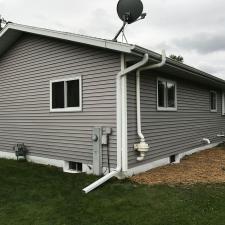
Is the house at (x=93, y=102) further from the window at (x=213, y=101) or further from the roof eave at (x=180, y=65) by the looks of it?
the window at (x=213, y=101)

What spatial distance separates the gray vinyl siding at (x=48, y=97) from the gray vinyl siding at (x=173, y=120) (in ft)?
1.78

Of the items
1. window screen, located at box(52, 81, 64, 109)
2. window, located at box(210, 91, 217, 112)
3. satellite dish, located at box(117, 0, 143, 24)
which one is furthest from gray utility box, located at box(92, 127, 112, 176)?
window, located at box(210, 91, 217, 112)

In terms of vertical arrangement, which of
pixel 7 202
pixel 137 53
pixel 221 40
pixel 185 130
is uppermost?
pixel 221 40

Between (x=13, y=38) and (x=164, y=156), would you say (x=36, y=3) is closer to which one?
(x=13, y=38)

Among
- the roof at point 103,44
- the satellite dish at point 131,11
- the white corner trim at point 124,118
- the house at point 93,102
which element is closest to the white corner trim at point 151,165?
the house at point 93,102

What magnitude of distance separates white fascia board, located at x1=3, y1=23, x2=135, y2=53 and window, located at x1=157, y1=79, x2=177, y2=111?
8.46ft

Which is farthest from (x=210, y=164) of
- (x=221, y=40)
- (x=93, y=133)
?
(x=221, y=40)

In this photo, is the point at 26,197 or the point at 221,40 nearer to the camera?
the point at 26,197

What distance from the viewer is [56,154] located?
9.80 metres

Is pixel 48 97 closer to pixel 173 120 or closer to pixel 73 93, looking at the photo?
pixel 73 93

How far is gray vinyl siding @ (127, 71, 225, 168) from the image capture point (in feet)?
28.0

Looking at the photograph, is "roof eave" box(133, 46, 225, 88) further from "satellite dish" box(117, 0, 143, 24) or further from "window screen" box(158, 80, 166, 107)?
"satellite dish" box(117, 0, 143, 24)

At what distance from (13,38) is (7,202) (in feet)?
20.4

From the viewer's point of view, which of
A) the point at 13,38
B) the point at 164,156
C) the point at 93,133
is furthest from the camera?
the point at 13,38
